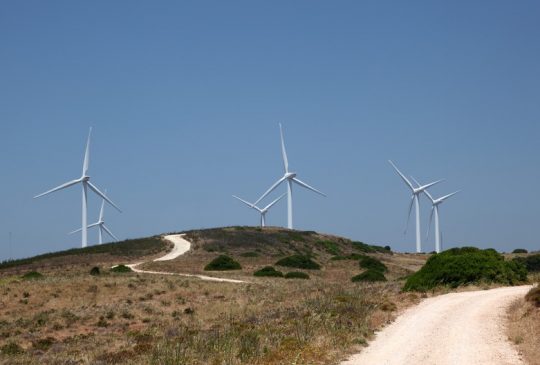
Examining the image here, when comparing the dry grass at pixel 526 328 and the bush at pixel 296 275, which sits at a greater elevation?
the bush at pixel 296 275

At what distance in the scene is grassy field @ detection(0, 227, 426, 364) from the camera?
59.9 ft

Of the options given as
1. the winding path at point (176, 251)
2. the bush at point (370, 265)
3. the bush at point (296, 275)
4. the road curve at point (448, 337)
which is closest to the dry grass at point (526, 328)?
the road curve at point (448, 337)

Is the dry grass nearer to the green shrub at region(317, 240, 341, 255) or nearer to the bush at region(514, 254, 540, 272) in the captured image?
the bush at region(514, 254, 540, 272)

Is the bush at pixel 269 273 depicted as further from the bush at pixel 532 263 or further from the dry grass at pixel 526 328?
the dry grass at pixel 526 328

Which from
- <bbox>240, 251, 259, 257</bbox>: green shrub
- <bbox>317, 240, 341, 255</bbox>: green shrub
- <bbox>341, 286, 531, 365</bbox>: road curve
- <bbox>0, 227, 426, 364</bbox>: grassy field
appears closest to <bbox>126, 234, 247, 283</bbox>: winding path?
<bbox>0, 227, 426, 364</bbox>: grassy field

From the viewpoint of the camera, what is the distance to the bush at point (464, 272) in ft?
108

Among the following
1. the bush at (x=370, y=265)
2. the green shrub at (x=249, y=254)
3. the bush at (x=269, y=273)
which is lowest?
the bush at (x=269, y=273)

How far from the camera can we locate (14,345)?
29.7 m

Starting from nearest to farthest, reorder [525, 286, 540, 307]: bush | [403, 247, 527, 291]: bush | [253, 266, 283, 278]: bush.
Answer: [525, 286, 540, 307]: bush < [403, 247, 527, 291]: bush < [253, 266, 283, 278]: bush

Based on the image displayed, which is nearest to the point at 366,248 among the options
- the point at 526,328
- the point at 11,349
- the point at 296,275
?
the point at 296,275

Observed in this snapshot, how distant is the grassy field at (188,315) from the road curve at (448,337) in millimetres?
809

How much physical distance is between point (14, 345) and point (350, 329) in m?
17.9

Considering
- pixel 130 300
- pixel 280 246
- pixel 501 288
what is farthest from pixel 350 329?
pixel 280 246

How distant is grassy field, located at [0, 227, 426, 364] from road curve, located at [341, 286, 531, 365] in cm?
81
